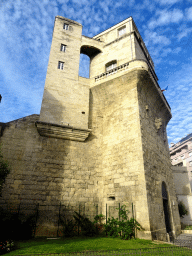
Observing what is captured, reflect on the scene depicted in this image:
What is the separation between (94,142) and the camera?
1109 centimetres

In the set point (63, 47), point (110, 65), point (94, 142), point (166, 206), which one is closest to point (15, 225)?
point (94, 142)

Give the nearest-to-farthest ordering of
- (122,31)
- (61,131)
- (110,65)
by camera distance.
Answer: (61,131), (110,65), (122,31)

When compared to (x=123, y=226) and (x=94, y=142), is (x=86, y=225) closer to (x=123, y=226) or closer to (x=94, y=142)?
(x=123, y=226)

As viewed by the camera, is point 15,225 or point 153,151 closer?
point 15,225

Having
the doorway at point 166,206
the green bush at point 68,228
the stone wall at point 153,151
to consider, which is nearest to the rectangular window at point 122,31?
the stone wall at point 153,151

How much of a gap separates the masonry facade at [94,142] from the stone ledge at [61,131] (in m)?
0.05

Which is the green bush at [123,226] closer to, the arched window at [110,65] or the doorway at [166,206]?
the doorway at [166,206]

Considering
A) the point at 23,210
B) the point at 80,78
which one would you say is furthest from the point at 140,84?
the point at 23,210

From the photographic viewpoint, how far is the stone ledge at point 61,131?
9789 mm

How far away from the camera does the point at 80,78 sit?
12.5m

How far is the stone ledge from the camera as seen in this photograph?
9.79 metres

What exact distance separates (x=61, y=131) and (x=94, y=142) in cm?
215

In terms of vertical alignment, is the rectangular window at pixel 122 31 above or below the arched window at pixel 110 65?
above

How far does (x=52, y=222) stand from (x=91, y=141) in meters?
4.73
